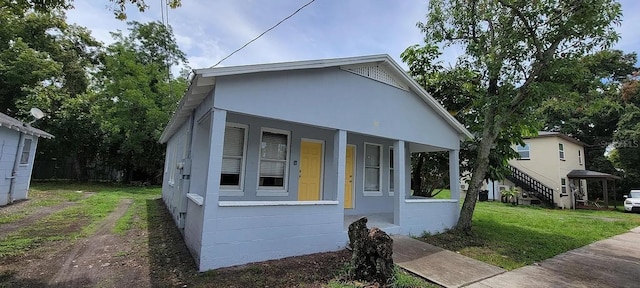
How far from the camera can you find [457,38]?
9328 millimetres

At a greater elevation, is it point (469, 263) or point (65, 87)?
point (65, 87)

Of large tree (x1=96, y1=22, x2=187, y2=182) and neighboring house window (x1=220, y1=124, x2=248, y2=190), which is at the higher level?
large tree (x1=96, y1=22, x2=187, y2=182)

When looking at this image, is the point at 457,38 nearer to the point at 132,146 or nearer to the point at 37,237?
the point at 37,237

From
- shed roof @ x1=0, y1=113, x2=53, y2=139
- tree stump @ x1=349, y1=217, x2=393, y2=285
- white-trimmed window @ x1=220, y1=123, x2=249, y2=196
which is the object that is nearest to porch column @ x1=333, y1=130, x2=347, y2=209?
tree stump @ x1=349, y1=217, x2=393, y2=285

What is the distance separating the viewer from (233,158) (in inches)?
258

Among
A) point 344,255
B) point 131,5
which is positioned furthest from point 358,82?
point 131,5

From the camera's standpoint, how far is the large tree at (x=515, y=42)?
7230 millimetres

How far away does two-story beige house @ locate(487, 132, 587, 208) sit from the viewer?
1953 centimetres

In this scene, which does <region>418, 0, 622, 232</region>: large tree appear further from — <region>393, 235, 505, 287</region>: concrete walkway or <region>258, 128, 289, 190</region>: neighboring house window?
<region>258, 128, 289, 190</region>: neighboring house window

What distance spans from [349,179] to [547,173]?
18.5 metres

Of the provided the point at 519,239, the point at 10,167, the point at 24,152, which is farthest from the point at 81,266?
the point at 24,152

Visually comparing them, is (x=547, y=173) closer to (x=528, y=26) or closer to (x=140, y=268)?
(x=528, y=26)

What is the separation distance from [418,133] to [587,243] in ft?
17.9

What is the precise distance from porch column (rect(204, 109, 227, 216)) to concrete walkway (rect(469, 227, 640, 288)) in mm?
4190
